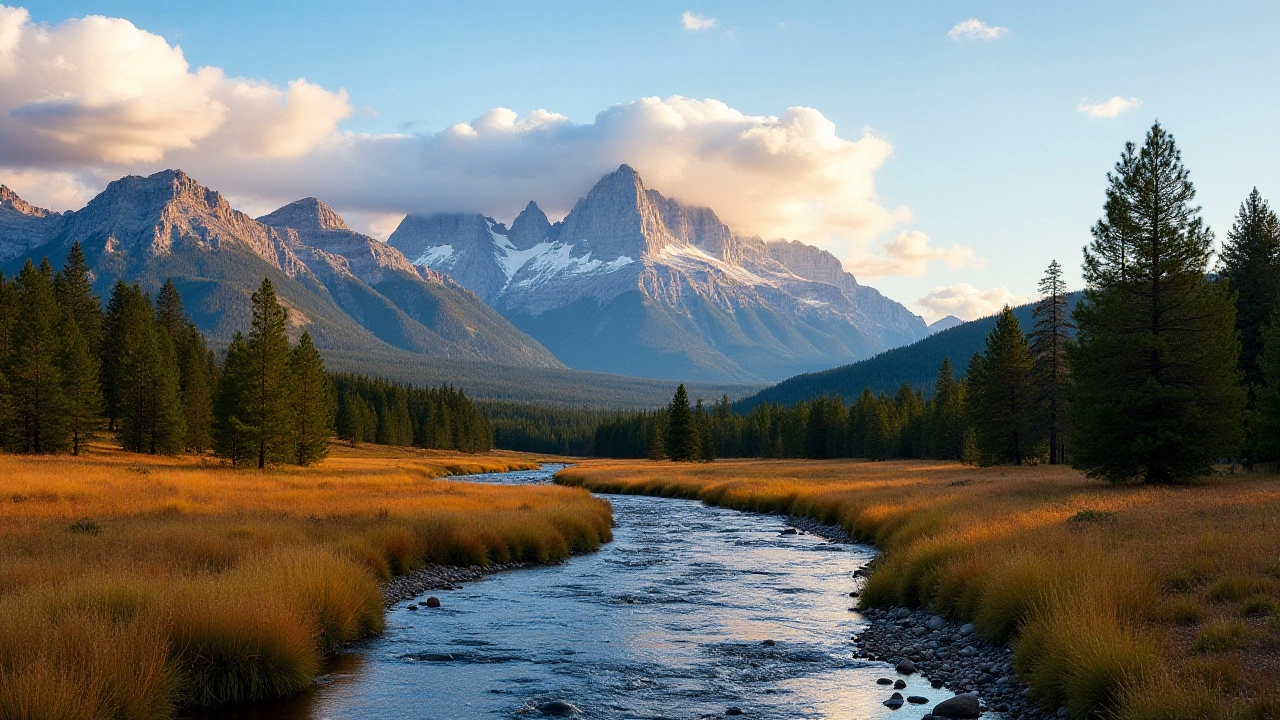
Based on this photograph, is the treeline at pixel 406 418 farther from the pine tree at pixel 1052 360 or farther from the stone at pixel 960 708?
the stone at pixel 960 708

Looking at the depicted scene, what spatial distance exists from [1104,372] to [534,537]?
22878mm

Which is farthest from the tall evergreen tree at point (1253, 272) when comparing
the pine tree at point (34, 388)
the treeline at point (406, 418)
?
the treeline at point (406, 418)

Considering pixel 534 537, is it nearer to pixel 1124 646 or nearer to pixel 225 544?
pixel 225 544

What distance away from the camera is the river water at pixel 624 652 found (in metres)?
12.2

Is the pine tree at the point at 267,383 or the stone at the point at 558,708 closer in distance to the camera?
the stone at the point at 558,708

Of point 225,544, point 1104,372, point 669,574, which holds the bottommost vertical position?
point 669,574

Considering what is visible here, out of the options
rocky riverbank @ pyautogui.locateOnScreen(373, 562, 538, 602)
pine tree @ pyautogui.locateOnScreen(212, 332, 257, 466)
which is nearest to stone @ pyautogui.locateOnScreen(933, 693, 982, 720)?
rocky riverbank @ pyautogui.locateOnScreen(373, 562, 538, 602)

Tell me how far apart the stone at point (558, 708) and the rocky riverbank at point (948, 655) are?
5038mm

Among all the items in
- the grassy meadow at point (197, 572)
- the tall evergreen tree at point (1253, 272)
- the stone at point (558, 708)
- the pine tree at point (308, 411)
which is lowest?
the stone at point (558, 708)

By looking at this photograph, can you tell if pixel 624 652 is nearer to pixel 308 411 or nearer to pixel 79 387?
pixel 308 411

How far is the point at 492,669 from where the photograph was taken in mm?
14188

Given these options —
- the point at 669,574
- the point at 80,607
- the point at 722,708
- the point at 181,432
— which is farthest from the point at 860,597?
the point at 181,432

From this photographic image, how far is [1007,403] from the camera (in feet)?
205

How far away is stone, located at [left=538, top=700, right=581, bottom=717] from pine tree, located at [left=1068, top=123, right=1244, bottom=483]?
86.1 ft
